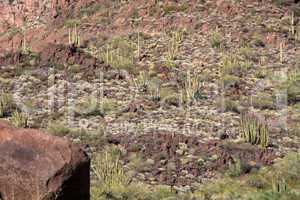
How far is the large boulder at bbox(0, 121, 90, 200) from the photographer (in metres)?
7.44

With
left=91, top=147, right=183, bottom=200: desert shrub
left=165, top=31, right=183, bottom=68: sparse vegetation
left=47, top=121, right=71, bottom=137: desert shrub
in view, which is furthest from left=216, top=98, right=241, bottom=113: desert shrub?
left=91, top=147, right=183, bottom=200: desert shrub

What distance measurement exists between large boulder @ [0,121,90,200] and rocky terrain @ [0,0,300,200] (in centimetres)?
279

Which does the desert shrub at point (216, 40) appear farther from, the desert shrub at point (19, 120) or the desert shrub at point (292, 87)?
the desert shrub at point (19, 120)

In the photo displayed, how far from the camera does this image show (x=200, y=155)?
12.5m

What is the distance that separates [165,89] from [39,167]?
9080 millimetres

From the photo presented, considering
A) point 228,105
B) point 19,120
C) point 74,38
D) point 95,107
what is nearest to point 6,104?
point 19,120

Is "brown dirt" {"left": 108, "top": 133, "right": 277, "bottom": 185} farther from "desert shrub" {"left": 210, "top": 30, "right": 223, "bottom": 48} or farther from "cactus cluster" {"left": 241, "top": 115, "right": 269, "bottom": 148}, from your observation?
"desert shrub" {"left": 210, "top": 30, "right": 223, "bottom": 48}

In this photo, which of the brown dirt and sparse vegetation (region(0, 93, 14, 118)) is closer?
the brown dirt

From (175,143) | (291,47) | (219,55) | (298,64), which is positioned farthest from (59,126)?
(291,47)

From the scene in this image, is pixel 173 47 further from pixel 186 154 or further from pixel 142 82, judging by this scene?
pixel 186 154

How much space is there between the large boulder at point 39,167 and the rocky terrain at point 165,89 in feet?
9.17

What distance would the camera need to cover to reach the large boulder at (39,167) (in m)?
7.44

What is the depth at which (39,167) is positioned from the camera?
24.5ft

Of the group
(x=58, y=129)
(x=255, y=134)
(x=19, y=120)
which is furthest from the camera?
(x=19, y=120)
